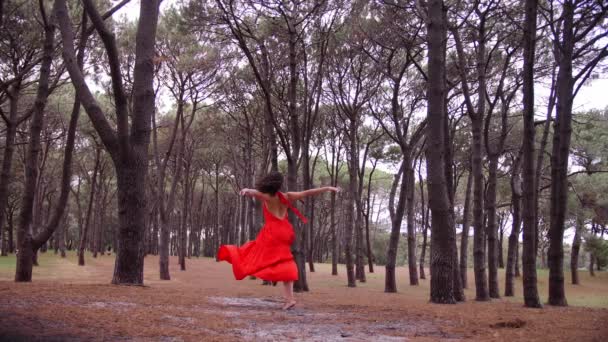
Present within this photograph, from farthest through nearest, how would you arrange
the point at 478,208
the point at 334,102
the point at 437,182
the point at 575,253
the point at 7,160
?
the point at 575,253, the point at 334,102, the point at 478,208, the point at 7,160, the point at 437,182

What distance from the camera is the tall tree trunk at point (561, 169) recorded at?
9.66m

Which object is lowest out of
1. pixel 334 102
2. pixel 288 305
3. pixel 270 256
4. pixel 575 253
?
pixel 575 253

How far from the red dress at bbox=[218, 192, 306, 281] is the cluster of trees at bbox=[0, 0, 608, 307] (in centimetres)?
196

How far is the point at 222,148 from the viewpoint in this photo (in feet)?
104

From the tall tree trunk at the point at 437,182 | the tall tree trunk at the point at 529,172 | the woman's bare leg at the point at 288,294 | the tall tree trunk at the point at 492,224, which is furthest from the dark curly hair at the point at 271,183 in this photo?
the tall tree trunk at the point at 492,224

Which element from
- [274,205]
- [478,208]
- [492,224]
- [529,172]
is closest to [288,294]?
[274,205]

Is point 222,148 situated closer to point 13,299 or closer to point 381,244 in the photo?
point 13,299

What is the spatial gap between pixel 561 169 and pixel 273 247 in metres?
6.76

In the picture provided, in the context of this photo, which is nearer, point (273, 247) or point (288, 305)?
point (288, 305)

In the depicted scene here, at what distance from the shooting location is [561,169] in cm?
1022

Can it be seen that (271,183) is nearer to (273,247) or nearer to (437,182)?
(273,247)

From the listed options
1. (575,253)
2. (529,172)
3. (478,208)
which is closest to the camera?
(529,172)

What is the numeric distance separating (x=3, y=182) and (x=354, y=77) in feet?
42.8

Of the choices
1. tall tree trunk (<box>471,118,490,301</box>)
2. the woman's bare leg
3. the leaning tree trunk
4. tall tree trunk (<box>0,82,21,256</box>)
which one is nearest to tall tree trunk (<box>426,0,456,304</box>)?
the woman's bare leg
